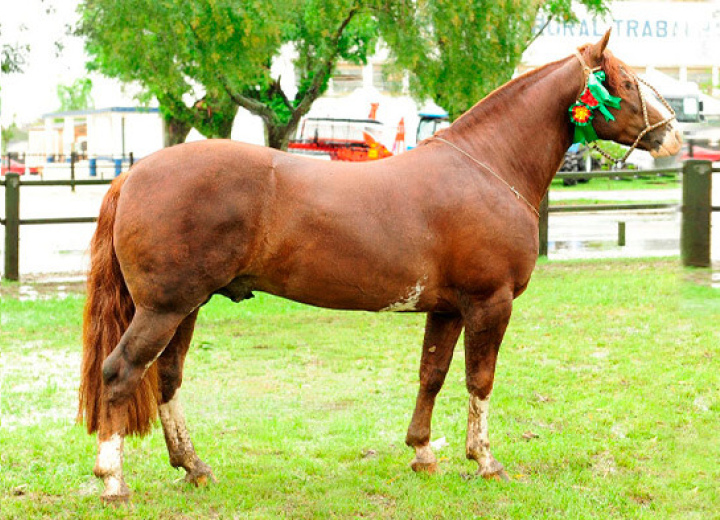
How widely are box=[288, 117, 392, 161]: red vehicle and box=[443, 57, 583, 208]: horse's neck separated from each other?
2743 centimetres

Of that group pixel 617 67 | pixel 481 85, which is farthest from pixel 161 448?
pixel 481 85

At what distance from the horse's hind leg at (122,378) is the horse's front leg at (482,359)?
59.6 inches

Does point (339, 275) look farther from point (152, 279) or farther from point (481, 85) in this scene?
point (481, 85)

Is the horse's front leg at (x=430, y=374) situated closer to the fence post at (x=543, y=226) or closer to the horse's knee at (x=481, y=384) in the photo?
the horse's knee at (x=481, y=384)

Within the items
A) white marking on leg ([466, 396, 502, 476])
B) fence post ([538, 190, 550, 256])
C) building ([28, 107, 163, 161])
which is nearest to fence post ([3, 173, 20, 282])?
fence post ([538, 190, 550, 256])

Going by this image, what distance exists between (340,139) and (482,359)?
29538 mm

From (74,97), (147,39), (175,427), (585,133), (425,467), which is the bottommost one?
(425,467)

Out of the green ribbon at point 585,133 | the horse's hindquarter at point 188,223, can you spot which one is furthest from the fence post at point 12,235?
the green ribbon at point 585,133

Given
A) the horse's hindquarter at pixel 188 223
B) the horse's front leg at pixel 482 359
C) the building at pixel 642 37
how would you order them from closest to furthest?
the horse's hindquarter at pixel 188 223, the horse's front leg at pixel 482 359, the building at pixel 642 37

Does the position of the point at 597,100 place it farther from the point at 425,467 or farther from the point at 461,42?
the point at 461,42

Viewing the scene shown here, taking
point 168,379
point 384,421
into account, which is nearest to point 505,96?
point 384,421

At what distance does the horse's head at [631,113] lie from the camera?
4797 mm

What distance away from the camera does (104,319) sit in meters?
4.46

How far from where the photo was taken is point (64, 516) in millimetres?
4129
